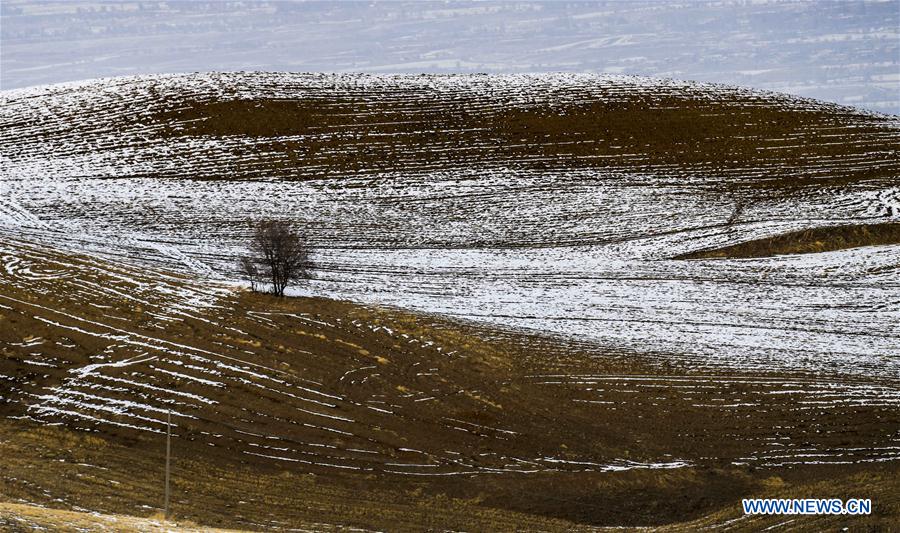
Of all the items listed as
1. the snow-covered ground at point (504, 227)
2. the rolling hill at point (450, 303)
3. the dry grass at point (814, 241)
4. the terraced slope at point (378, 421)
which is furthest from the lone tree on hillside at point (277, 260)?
the dry grass at point (814, 241)

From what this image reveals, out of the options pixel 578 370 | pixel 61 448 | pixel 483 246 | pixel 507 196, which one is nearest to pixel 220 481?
pixel 61 448

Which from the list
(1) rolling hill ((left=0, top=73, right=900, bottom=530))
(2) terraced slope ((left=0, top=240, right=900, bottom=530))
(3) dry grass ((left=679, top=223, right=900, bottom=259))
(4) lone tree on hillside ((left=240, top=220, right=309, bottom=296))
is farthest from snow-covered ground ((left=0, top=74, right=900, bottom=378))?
(2) terraced slope ((left=0, top=240, right=900, bottom=530))

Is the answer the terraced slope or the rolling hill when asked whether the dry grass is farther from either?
the terraced slope

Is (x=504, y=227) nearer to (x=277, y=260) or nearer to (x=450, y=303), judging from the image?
(x=450, y=303)

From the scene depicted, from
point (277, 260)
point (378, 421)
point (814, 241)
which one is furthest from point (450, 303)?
point (814, 241)

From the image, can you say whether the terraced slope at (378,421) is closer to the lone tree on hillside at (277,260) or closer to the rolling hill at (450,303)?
the rolling hill at (450,303)

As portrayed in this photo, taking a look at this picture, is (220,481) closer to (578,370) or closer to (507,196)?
(578,370)
